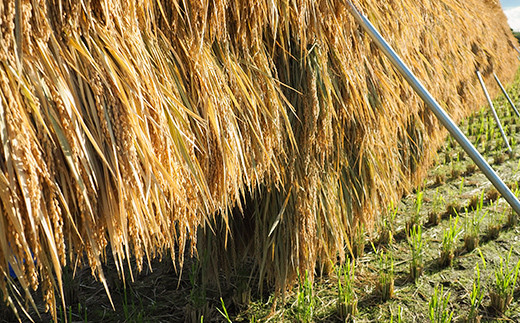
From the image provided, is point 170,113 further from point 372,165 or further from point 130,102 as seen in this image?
point 372,165

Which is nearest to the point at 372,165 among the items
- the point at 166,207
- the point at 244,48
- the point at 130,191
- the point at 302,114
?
the point at 302,114

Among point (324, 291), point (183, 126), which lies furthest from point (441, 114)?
point (324, 291)

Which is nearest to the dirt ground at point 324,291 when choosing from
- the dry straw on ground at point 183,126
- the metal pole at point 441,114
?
the dry straw on ground at point 183,126

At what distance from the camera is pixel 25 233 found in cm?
81

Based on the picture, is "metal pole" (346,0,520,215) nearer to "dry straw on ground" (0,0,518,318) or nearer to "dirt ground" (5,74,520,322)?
"dry straw on ground" (0,0,518,318)

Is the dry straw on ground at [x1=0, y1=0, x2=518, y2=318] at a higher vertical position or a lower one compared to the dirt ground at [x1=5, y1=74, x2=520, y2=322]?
higher

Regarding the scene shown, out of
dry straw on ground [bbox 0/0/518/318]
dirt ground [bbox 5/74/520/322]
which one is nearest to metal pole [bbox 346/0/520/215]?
dry straw on ground [bbox 0/0/518/318]

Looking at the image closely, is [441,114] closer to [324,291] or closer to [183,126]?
[183,126]

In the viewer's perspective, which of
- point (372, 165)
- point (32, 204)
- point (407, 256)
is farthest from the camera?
point (407, 256)

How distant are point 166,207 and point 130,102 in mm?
301

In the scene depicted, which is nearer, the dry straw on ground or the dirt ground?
the dry straw on ground

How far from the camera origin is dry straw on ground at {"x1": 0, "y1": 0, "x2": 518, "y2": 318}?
800mm

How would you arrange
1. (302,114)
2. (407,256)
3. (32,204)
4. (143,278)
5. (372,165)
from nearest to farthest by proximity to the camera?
(32,204)
(302,114)
(372,165)
(143,278)
(407,256)

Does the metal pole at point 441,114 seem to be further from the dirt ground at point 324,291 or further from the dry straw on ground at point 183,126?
the dirt ground at point 324,291
